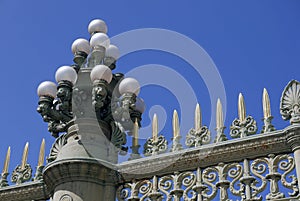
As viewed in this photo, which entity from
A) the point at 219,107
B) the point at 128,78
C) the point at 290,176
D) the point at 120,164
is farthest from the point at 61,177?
the point at 290,176

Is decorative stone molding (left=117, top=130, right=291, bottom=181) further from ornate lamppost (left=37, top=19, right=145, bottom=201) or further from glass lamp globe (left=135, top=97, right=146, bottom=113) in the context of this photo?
glass lamp globe (left=135, top=97, right=146, bottom=113)

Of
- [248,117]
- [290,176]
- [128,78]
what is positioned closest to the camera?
[290,176]

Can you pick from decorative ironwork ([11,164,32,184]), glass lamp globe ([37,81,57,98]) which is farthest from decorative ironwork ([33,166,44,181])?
glass lamp globe ([37,81,57,98])

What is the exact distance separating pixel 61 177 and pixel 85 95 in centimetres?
163

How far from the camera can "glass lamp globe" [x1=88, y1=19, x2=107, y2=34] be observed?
44.0ft

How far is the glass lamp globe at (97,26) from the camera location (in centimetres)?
1342

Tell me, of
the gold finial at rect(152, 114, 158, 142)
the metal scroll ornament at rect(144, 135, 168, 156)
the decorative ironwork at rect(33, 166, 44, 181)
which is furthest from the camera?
the decorative ironwork at rect(33, 166, 44, 181)

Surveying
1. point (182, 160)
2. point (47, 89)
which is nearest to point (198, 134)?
point (182, 160)

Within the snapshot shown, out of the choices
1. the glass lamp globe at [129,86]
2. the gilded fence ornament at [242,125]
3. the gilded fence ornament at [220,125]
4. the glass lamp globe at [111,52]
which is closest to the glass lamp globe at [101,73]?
the glass lamp globe at [129,86]

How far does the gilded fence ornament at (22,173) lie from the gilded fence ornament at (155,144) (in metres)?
2.48

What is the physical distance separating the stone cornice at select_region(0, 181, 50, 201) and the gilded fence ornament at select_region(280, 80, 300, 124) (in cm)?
463

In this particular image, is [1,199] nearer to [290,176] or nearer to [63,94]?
[63,94]

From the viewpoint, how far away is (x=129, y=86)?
11938 mm

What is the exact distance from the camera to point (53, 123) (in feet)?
41.3
